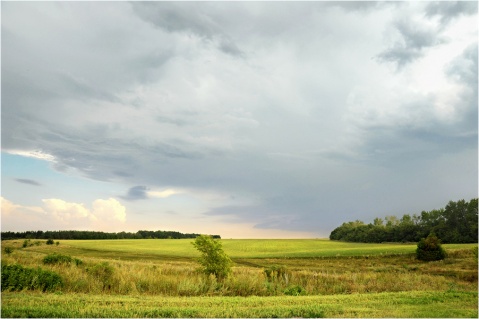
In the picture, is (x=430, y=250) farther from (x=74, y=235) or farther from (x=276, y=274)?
(x=74, y=235)

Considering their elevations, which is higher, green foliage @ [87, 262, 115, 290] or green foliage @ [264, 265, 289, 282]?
green foliage @ [87, 262, 115, 290]

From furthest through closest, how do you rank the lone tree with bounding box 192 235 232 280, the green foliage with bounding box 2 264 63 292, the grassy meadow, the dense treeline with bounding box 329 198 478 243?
the dense treeline with bounding box 329 198 478 243, the lone tree with bounding box 192 235 232 280, the green foliage with bounding box 2 264 63 292, the grassy meadow

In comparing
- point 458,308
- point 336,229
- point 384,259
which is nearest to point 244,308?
point 458,308

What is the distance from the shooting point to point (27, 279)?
48.9 ft

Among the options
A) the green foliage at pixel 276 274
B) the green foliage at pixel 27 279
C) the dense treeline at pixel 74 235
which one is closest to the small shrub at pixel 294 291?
the green foliage at pixel 276 274

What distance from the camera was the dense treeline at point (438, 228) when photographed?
309ft

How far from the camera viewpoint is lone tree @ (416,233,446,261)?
177ft

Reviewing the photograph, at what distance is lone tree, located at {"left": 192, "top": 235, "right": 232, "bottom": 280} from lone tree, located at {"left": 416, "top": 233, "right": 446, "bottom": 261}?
42956 millimetres

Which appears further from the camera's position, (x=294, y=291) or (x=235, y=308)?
(x=294, y=291)

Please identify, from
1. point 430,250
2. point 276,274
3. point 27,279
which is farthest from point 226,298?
point 430,250

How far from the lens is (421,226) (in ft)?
342

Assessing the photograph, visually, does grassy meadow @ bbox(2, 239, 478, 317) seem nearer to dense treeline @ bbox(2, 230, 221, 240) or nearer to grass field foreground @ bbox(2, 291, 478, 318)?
grass field foreground @ bbox(2, 291, 478, 318)

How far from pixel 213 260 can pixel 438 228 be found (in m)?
92.8

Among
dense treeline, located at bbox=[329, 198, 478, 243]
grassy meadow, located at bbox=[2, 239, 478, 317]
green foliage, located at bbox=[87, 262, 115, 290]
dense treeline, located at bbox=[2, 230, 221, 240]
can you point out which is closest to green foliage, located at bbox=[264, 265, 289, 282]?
grassy meadow, located at bbox=[2, 239, 478, 317]
